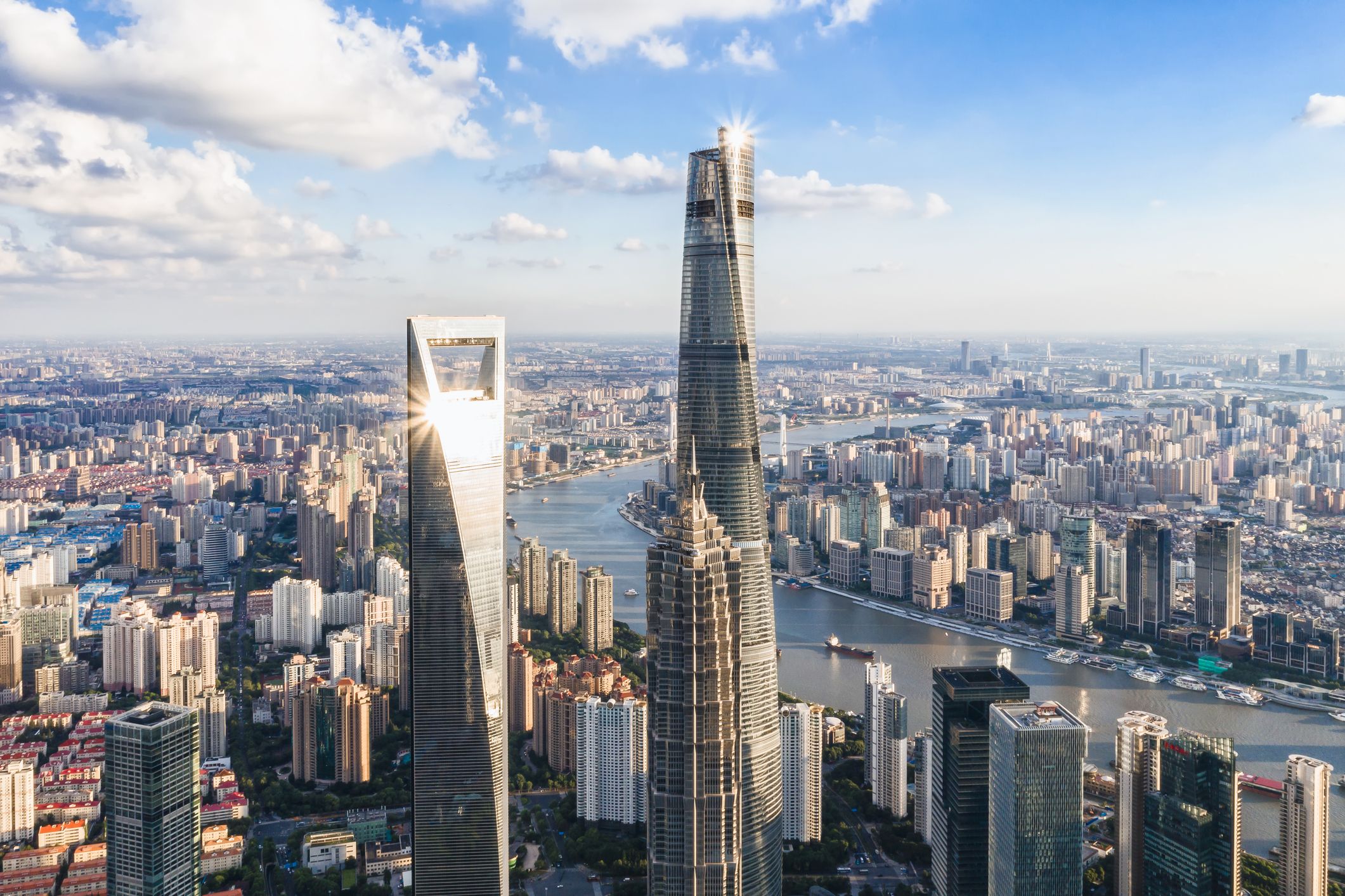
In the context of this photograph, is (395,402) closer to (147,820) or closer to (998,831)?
(147,820)

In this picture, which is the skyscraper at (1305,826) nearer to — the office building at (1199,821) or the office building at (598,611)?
the office building at (1199,821)

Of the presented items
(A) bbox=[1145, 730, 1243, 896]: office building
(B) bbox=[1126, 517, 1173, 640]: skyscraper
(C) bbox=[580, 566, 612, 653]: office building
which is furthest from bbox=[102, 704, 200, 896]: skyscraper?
(B) bbox=[1126, 517, 1173, 640]: skyscraper

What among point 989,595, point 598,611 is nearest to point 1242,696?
point 989,595

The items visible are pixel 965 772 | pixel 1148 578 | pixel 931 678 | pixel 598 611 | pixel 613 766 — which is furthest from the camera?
pixel 1148 578

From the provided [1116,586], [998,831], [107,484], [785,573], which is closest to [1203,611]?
[1116,586]

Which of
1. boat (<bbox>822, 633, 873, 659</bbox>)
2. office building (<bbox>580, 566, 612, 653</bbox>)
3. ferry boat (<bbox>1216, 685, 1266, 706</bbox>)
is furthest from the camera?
boat (<bbox>822, 633, 873, 659</bbox>)

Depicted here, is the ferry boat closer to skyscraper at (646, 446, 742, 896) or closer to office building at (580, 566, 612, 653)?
office building at (580, 566, 612, 653)

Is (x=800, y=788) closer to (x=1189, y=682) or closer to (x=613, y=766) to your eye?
(x=613, y=766)
